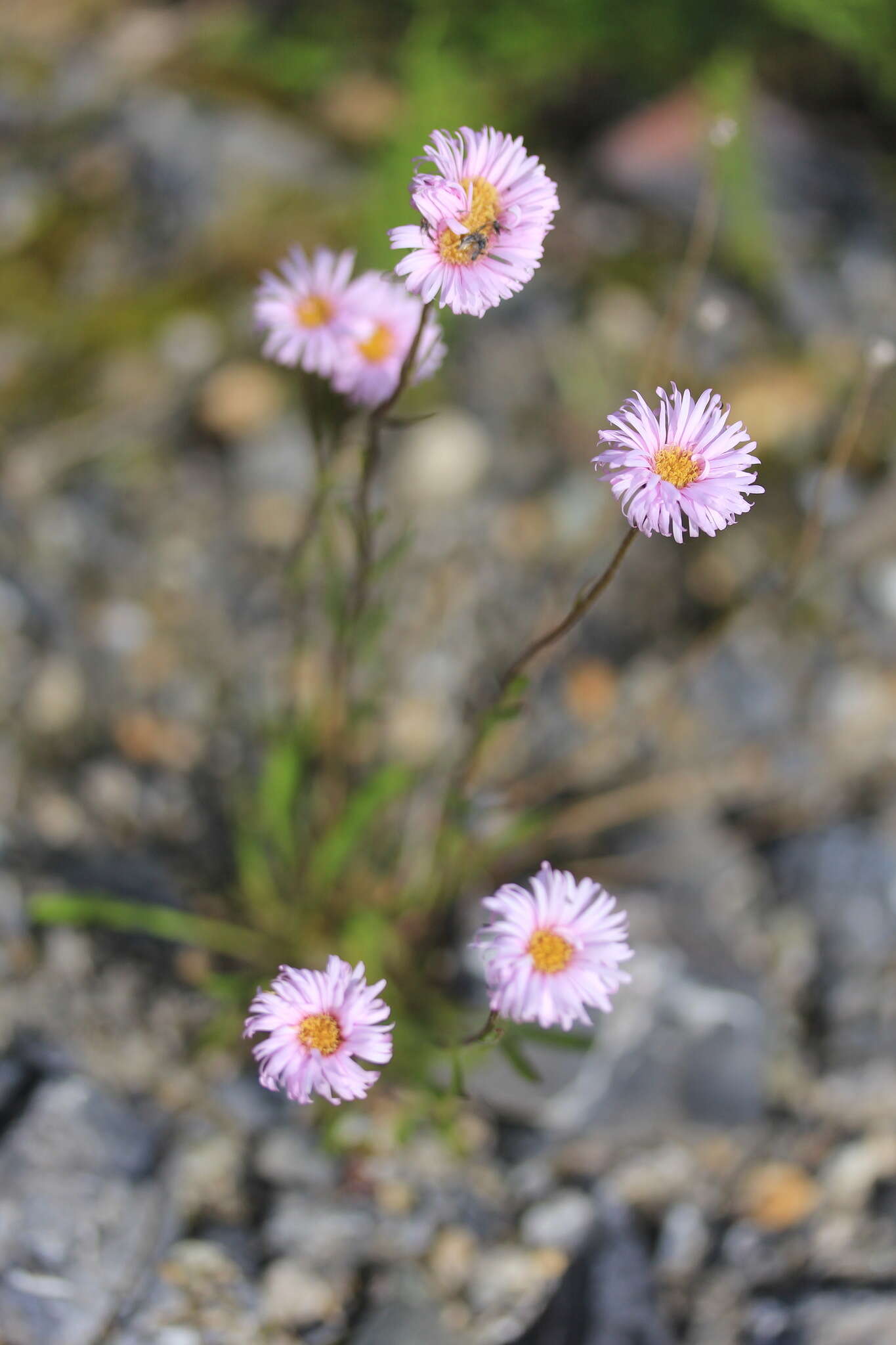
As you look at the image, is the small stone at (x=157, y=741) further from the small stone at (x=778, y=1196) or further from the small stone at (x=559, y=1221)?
the small stone at (x=778, y=1196)

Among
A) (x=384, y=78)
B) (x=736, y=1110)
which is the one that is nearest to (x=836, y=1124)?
(x=736, y=1110)

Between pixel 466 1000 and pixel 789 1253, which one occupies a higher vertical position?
pixel 466 1000

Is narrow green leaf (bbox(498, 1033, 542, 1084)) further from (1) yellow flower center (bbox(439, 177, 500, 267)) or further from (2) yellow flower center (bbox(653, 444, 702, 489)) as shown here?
(1) yellow flower center (bbox(439, 177, 500, 267))

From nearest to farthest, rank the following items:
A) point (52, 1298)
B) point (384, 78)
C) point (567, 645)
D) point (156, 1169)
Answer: point (52, 1298)
point (156, 1169)
point (567, 645)
point (384, 78)

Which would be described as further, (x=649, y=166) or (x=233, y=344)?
(x=649, y=166)

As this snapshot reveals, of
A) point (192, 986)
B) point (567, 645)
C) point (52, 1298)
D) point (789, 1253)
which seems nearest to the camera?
point (52, 1298)

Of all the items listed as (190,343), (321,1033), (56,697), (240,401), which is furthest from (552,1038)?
(190,343)

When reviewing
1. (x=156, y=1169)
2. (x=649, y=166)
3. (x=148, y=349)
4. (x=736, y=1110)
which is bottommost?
(x=156, y=1169)

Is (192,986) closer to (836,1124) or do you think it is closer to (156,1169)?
(156,1169)
